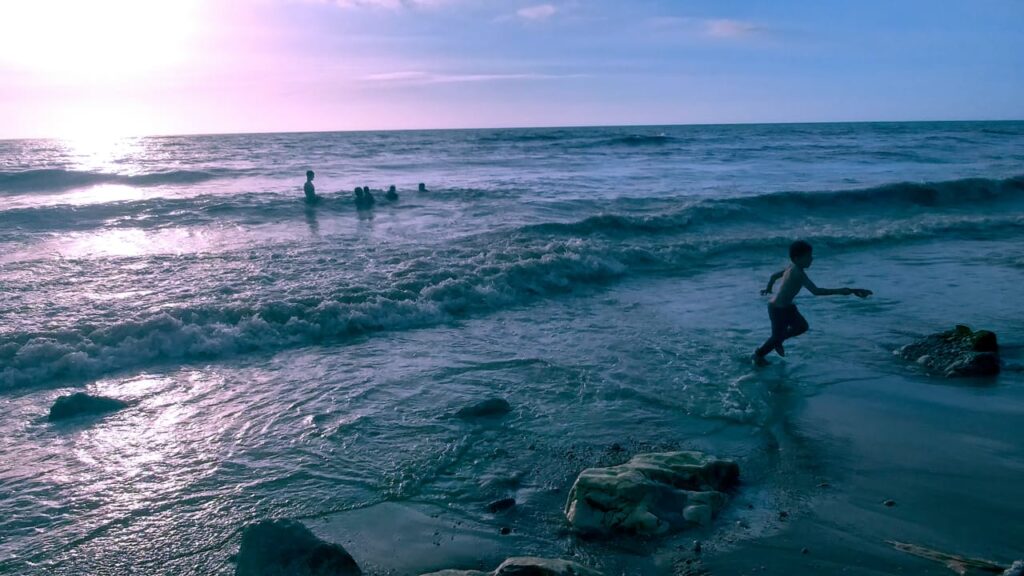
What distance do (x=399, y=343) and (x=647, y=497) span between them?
16.3 feet

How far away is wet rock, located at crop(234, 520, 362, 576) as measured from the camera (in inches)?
149

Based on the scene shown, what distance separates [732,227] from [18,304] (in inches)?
594

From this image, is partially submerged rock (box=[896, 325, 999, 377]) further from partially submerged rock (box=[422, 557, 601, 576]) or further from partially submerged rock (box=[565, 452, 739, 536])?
partially submerged rock (box=[422, 557, 601, 576])

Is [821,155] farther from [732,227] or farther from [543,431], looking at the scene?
A: [543,431]

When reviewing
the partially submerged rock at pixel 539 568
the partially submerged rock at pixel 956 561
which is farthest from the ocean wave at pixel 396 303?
the partially submerged rock at pixel 956 561

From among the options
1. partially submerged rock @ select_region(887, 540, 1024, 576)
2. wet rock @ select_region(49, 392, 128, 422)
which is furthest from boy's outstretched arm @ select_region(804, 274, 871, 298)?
wet rock @ select_region(49, 392, 128, 422)

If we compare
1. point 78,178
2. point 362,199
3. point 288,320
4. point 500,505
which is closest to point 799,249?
point 500,505

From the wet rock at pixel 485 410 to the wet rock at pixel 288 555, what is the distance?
247 cm

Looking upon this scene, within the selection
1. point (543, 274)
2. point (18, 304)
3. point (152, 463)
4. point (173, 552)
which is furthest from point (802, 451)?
point (18, 304)

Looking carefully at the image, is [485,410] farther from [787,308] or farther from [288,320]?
[288,320]

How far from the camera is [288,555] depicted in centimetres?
380

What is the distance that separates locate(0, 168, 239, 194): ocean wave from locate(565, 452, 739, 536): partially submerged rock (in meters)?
27.3

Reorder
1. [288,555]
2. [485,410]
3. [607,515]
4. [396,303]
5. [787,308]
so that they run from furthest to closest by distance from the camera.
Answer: [396,303] → [787,308] → [485,410] → [607,515] → [288,555]

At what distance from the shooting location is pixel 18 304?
32.2 ft
